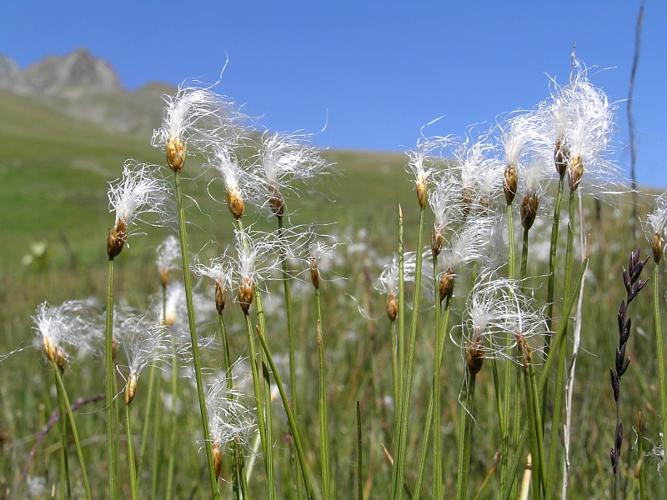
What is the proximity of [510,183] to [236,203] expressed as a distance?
0.23 m

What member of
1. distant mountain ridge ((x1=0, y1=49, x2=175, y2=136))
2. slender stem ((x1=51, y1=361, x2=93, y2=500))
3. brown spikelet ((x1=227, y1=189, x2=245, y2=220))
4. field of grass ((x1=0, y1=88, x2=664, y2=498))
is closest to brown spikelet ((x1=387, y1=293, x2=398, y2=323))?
field of grass ((x1=0, y1=88, x2=664, y2=498))

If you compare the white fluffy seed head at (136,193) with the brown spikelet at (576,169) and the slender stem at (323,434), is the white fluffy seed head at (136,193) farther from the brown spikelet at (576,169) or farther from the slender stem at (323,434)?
the brown spikelet at (576,169)

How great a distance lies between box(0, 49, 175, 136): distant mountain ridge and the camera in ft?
416

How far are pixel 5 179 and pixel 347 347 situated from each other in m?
21.0

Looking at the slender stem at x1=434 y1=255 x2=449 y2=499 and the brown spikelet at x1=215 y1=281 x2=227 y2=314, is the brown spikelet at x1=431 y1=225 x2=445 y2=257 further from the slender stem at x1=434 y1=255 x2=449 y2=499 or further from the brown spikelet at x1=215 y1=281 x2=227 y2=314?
the brown spikelet at x1=215 y1=281 x2=227 y2=314

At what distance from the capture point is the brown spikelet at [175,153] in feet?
1.81

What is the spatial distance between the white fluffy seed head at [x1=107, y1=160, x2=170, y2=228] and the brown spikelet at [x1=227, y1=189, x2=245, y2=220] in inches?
3.5

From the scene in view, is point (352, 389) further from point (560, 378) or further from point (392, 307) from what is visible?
point (560, 378)

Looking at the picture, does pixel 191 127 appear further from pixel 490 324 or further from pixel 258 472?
pixel 258 472

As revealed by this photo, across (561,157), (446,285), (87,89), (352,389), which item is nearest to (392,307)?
(446,285)

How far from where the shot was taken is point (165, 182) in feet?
2.16

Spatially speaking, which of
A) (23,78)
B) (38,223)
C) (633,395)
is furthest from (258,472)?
(23,78)

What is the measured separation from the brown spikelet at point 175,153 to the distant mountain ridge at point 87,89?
12245 centimetres

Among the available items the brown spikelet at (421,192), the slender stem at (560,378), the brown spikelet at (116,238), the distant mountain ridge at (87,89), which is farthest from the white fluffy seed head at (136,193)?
the distant mountain ridge at (87,89)
